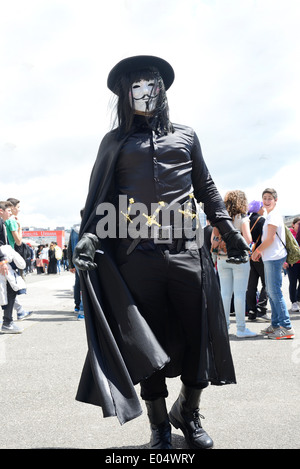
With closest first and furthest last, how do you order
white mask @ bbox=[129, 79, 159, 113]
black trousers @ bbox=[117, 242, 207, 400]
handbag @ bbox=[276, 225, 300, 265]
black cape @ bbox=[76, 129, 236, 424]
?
1. black cape @ bbox=[76, 129, 236, 424]
2. black trousers @ bbox=[117, 242, 207, 400]
3. white mask @ bbox=[129, 79, 159, 113]
4. handbag @ bbox=[276, 225, 300, 265]

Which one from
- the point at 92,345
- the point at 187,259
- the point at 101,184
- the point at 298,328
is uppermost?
the point at 101,184

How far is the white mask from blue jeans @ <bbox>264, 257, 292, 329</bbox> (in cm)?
364

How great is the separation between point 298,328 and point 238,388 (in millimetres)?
3144

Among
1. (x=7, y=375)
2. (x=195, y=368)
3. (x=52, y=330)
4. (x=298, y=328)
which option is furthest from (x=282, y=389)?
(x=52, y=330)

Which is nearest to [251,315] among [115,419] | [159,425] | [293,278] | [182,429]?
[293,278]

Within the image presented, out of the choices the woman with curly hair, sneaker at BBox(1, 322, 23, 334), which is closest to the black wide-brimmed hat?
the woman with curly hair

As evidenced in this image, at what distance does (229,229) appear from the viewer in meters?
2.78

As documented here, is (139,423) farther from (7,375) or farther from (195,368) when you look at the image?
(7,375)

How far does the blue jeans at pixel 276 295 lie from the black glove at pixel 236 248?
3196 mm

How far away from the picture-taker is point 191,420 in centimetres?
267

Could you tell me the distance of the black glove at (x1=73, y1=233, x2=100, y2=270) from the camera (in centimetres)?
239

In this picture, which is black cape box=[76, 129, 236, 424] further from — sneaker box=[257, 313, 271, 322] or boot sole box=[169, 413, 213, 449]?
sneaker box=[257, 313, 271, 322]

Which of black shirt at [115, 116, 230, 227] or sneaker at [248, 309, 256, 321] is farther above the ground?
black shirt at [115, 116, 230, 227]

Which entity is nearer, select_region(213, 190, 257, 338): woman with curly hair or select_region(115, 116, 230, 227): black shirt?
select_region(115, 116, 230, 227): black shirt
